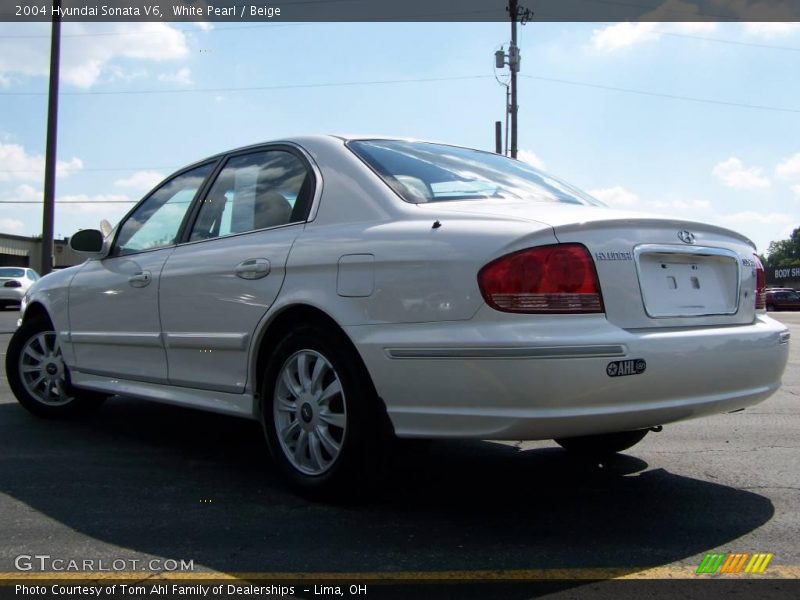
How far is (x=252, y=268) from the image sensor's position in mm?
3756

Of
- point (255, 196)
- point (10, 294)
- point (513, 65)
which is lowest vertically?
point (10, 294)

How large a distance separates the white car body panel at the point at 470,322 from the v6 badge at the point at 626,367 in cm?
2

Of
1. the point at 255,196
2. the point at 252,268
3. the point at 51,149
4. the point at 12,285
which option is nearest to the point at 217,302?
the point at 252,268

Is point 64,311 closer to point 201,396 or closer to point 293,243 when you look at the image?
point 201,396

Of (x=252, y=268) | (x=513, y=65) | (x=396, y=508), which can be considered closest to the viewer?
(x=396, y=508)

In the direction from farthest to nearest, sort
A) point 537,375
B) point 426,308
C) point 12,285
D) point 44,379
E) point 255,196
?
point 12,285 → point 44,379 → point 255,196 → point 426,308 → point 537,375

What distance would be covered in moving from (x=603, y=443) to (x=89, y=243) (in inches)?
133

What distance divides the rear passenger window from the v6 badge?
5.33ft

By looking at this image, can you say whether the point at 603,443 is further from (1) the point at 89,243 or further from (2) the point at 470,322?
(1) the point at 89,243

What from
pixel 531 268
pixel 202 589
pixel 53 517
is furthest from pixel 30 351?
pixel 531 268

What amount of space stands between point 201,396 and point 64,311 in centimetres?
171

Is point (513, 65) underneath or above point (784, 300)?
above

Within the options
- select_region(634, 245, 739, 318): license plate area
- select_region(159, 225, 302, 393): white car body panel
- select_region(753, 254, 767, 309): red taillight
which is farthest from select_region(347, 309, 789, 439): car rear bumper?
select_region(159, 225, 302, 393): white car body panel

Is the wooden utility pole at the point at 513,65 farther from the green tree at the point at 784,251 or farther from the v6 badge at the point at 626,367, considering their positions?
the green tree at the point at 784,251
